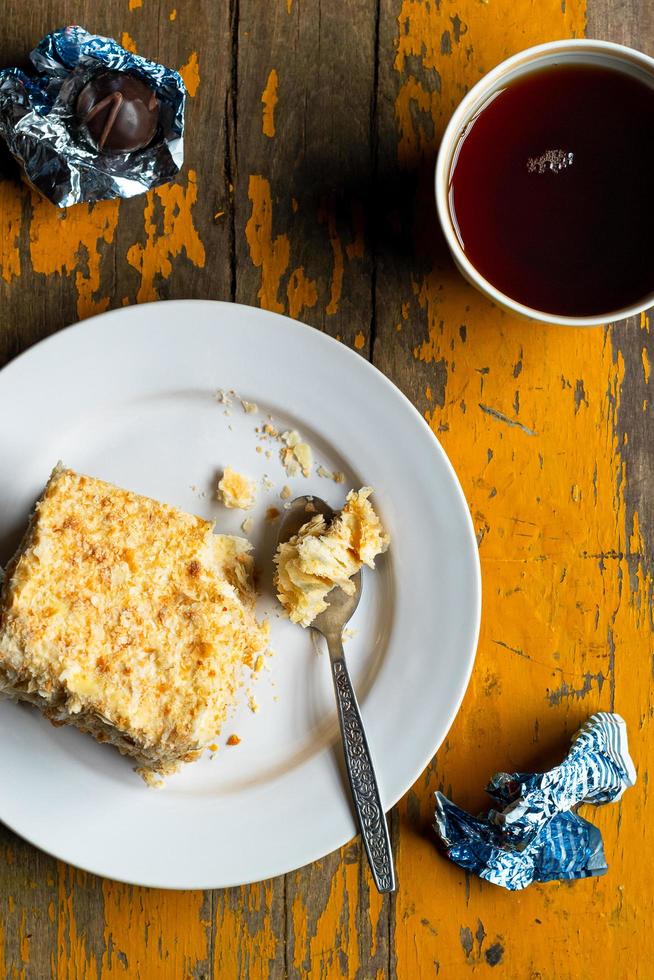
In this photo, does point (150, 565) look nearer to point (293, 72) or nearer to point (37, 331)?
point (37, 331)

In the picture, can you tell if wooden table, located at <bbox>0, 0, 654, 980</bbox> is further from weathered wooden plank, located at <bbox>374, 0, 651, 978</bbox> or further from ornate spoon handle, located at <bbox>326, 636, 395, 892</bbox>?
ornate spoon handle, located at <bbox>326, 636, 395, 892</bbox>

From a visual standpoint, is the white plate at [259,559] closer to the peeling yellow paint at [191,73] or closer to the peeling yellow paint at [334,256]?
the peeling yellow paint at [334,256]

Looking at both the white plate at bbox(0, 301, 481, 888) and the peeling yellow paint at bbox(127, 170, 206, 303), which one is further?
the peeling yellow paint at bbox(127, 170, 206, 303)

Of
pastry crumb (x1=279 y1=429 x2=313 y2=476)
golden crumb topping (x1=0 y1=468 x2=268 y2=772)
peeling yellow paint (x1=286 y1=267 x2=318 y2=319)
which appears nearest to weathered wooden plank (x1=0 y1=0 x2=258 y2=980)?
peeling yellow paint (x1=286 y1=267 x2=318 y2=319)

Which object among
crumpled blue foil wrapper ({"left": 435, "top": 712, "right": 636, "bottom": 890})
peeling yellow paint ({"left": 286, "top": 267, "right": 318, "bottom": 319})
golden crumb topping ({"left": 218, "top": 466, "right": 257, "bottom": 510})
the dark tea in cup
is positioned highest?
the dark tea in cup

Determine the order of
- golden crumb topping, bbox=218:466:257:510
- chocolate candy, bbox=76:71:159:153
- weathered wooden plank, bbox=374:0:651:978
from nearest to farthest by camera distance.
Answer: chocolate candy, bbox=76:71:159:153
golden crumb topping, bbox=218:466:257:510
weathered wooden plank, bbox=374:0:651:978

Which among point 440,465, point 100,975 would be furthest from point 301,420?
point 100,975

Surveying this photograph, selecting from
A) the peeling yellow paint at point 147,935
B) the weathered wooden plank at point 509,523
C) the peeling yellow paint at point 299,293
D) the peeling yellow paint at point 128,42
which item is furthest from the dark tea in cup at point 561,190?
the peeling yellow paint at point 147,935
